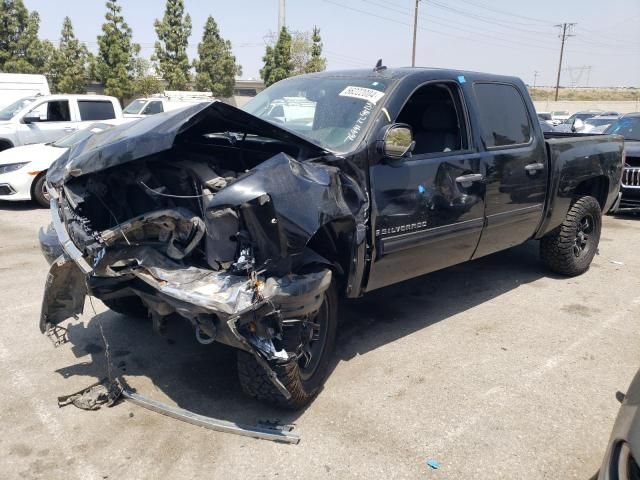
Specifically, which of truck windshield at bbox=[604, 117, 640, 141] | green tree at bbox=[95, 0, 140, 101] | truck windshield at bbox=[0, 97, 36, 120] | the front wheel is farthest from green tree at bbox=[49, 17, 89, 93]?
the front wheel

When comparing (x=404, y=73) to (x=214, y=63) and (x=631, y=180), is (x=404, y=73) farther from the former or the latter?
(x=214, y=63)

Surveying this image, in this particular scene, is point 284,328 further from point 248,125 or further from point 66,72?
point 66,72

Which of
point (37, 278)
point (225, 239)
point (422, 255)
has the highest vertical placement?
point (225, 239)

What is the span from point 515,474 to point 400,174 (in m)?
1.87

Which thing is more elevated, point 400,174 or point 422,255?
point 400,174

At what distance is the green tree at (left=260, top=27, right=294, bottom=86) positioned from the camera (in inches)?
1359

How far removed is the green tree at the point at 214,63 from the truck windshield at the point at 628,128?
3272 centimetres

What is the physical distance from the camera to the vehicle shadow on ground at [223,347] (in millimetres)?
3293

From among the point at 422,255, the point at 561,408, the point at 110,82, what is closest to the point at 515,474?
the point at 561,408

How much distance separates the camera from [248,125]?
9.75 ft

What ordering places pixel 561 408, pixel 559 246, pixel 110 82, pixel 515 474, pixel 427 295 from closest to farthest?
pixel 515 474 → pixel 561 408 → pixel 427 295 → pixel 559 246 → pixel 110 82

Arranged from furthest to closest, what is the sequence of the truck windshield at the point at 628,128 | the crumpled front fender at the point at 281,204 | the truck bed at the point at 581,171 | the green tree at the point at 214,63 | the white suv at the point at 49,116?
the green tree at the point at 214,63, the white suv at the point at 49,116, the truck windshield at the point at 628,128, the truck bed at the point at 581,171, the crumpled front fender at the point at 281,204

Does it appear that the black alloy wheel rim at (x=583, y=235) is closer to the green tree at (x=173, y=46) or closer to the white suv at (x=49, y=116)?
the white suv at (x=49, y=116)

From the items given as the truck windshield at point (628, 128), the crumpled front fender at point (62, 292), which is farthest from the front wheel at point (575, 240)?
the truck windshield at point (628, 128)
